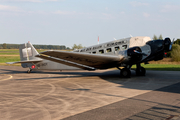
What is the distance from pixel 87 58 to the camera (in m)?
18.3

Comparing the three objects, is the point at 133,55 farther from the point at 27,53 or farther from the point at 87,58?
the point at 27,53

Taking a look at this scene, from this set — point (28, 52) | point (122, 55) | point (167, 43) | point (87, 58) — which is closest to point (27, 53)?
point (28, 52)

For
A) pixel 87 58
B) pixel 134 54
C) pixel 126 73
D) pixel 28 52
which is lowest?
pixel 126 73

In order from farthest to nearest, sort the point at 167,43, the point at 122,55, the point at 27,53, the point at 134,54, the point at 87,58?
the point at 27,53
the point at 122,55
the point at 134,54
the point at 167,43
the point at 87,58

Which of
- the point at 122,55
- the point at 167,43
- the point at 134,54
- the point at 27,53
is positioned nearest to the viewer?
the point at 167,43

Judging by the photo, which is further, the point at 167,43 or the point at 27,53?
the point at 27,53

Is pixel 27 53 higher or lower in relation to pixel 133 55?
higher

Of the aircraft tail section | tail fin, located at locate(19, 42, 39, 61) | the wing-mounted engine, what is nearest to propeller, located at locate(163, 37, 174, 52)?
the wing-mounted engine

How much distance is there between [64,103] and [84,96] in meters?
1.85

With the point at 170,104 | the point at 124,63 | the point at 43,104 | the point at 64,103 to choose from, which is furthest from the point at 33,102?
the point at 124,63

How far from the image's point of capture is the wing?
17.1m

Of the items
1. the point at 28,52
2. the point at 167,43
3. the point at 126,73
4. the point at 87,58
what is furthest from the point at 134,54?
the point at 28,52

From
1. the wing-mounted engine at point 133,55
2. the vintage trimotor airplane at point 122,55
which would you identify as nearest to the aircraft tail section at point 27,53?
the vintage trimotor airplane at point 122,55

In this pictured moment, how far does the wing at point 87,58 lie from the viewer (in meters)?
17.1
